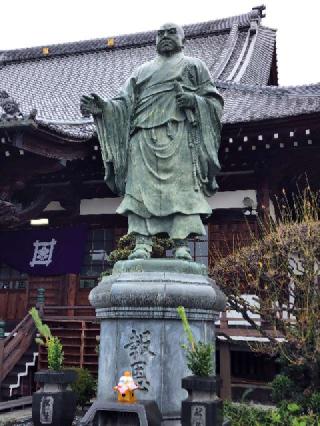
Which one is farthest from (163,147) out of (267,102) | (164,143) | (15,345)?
(267,102)

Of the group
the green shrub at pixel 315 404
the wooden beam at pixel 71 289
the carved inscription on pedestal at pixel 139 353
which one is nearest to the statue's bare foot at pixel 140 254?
the carved inscription on pedestal at pixel 139 353

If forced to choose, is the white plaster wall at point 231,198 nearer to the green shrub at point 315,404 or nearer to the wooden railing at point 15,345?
the wooden railing at point 15,345

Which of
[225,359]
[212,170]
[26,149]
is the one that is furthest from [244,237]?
[212,170]

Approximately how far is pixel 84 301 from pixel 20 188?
3.44 metres

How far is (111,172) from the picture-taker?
638 cm

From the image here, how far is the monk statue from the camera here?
19.6 ft

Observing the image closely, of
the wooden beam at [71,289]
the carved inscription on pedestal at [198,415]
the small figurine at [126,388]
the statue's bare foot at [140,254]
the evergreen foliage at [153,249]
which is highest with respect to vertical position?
the evergreen foliage at [153,249]

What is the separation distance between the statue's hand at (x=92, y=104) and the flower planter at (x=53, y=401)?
116 inches

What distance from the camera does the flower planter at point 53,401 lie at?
5344 millimetres

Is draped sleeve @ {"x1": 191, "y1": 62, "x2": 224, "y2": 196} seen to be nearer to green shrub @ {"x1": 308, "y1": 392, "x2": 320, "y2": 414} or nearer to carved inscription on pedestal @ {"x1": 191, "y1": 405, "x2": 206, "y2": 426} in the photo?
carved inscription on pedestal @ {"x1": 191, "y1": 405, "x2": 206, "y2": 426}

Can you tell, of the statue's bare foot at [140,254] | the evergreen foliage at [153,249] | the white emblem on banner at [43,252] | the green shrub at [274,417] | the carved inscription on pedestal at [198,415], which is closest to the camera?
the carved inscription on pedestal at [198,415]

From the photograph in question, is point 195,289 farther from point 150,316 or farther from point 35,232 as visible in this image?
point 35,232

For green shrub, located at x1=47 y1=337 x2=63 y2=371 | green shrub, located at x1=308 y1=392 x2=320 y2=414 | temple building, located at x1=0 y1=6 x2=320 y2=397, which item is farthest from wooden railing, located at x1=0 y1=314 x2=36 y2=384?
green shrub, located at x1=308 y1=392 x2=320 y2=414

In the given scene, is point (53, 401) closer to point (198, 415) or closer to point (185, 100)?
point (198, 415)
